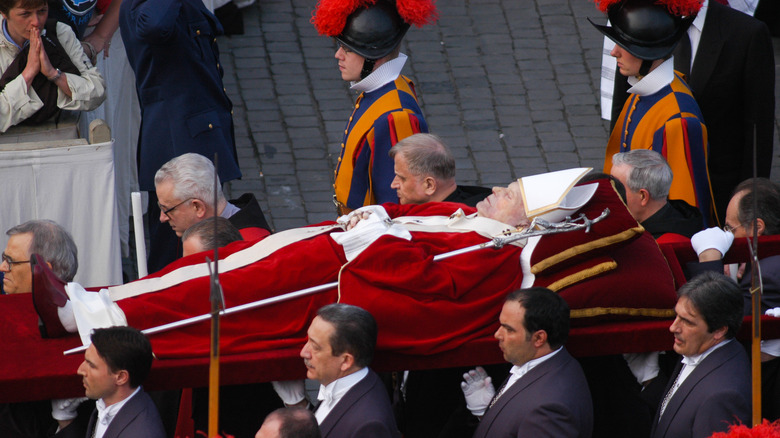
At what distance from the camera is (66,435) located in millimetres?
4113

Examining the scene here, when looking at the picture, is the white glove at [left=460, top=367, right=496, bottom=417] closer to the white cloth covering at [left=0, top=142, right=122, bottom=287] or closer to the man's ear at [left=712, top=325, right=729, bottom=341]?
the man's ear at [left=712, top=325, right=729, bottom=341]

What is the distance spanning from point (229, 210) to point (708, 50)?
2.96 meters

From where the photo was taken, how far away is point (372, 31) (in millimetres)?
5801

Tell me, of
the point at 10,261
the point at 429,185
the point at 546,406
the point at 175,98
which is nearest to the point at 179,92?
the point at 175,98

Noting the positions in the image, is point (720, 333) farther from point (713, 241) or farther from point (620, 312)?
point (713, 241)

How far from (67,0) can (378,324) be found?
119 inches

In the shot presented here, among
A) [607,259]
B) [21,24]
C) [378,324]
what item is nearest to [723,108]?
[607,259]

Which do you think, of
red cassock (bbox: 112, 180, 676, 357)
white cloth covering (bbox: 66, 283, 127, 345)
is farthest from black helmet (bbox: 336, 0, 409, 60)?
white cloth covering (bbox: 66, 283, 127, 345)

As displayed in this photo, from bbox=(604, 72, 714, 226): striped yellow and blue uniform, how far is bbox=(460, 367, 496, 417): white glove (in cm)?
188

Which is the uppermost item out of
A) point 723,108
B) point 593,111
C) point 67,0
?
point 67,0

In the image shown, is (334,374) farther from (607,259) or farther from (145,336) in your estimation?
(607,259)

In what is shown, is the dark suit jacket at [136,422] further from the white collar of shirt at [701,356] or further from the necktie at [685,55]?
the necktie at [685,55]

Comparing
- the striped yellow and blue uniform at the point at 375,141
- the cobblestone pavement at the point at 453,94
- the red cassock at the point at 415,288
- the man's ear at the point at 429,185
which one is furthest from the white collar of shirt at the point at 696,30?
the red cassock at the point at 415,288

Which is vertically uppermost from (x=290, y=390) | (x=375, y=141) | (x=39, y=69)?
(x=39, y=69)
